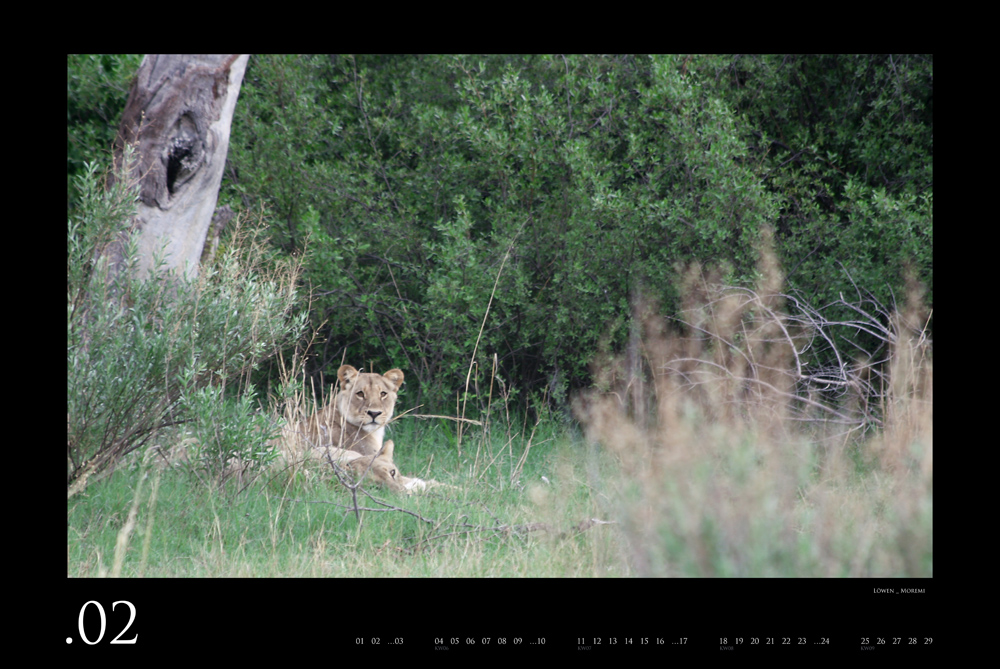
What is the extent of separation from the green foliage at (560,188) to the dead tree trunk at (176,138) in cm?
120

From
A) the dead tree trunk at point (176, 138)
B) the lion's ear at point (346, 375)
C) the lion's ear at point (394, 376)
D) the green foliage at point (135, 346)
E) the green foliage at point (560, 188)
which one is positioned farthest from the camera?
the green foliage at point (560, 188)

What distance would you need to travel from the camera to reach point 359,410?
6.29 meters

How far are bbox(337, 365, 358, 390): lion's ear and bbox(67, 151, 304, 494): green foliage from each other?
1.22 m

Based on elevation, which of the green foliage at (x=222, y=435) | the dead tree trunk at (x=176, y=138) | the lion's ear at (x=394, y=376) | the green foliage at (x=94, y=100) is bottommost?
the green foliage at (x=222, y=435)

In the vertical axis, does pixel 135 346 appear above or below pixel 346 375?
above

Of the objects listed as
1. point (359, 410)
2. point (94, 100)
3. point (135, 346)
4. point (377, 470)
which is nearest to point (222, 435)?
point (135, 346)

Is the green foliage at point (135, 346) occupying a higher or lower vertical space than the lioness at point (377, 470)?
higher

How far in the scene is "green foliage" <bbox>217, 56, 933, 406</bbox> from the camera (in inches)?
273

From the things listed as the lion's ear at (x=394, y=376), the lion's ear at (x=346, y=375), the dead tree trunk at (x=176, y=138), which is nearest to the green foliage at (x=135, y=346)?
the dead tree trunk at (x=176, y=138)

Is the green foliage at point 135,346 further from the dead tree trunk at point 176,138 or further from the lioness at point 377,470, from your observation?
the lioness at point 377,470

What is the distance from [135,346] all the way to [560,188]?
185 inches

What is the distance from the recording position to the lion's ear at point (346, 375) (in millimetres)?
6258

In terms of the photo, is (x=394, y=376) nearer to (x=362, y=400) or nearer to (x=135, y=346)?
(x=362, y=400)

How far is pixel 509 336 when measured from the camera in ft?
26.8
